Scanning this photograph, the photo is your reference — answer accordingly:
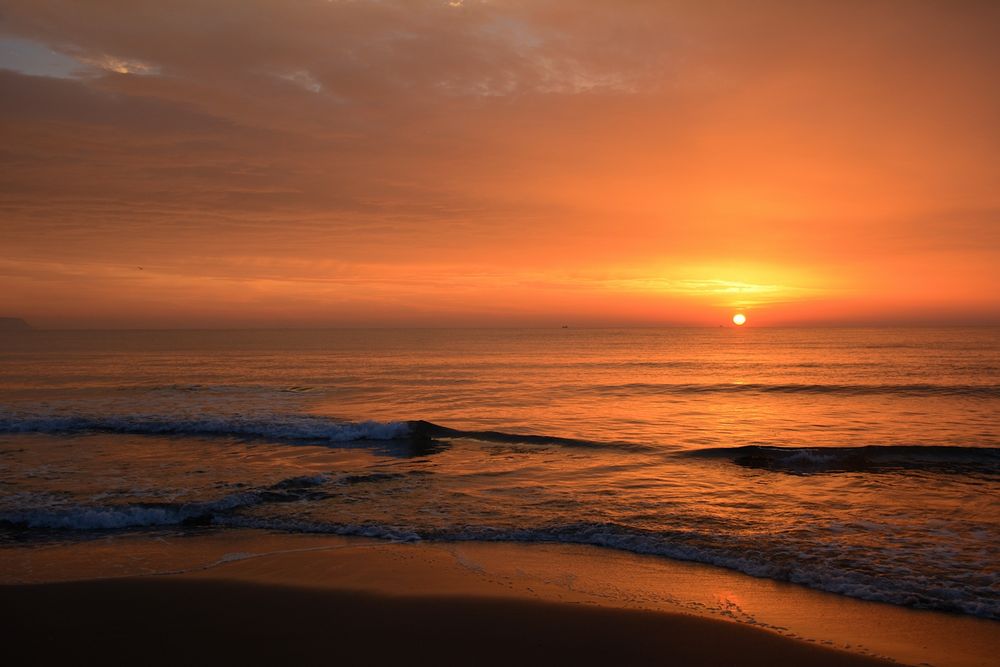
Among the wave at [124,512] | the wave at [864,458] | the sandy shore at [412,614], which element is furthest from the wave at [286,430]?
the sandy shore at [412,614]

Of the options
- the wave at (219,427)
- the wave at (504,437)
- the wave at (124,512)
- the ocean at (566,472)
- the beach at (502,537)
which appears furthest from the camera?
the wave at (219,427)

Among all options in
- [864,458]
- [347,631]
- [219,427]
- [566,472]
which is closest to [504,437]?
[566,472]

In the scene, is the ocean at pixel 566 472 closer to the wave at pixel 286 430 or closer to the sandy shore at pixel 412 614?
the wave at pixel 286 430

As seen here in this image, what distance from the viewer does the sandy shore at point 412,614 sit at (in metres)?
6.30

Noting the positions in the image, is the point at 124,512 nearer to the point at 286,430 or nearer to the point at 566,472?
the point at 566,472

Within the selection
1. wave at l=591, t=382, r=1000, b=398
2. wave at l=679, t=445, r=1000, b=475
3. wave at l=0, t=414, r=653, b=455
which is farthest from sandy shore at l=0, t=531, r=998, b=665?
wave at l=591, t=382, r=1000, b=398

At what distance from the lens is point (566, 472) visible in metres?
16.0

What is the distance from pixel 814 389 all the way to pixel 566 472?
87.9 ft

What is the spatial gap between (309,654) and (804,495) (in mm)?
10922

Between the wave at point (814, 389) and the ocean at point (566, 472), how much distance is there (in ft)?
1.02

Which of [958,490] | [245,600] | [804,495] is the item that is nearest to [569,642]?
[245,600]

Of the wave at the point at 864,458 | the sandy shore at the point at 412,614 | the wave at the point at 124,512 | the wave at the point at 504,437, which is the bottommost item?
the wave at the point at 504,437

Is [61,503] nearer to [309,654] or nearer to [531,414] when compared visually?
[309,654]

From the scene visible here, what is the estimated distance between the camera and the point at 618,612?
23.9ft
